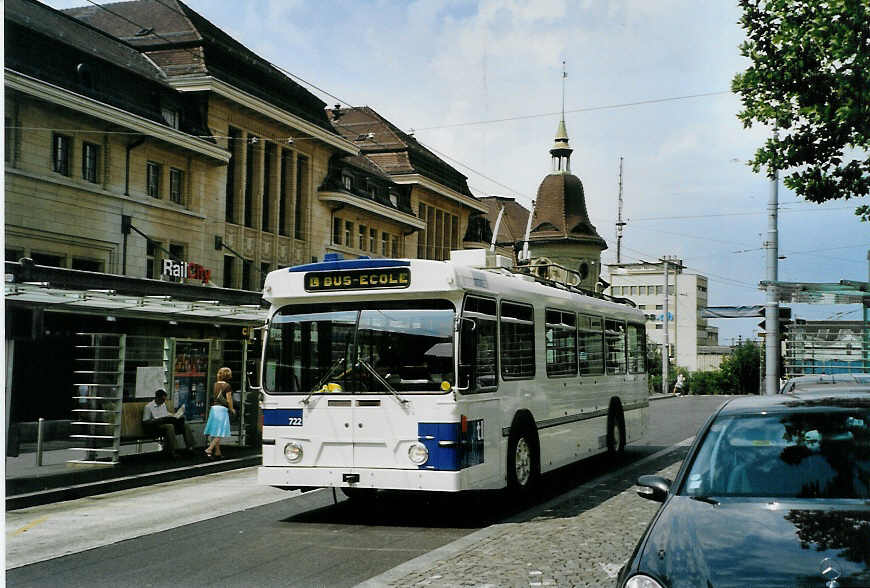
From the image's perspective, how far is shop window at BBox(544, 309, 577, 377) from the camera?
43.4 ft

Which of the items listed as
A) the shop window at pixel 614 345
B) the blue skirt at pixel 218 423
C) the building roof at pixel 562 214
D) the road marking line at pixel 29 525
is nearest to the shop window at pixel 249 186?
the blue skirt at pixel 218 423

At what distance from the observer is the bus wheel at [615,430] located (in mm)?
16422

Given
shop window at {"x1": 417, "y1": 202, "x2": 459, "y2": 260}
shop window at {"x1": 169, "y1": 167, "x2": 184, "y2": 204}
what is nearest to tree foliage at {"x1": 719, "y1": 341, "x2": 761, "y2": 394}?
shop window at {"x1": 417, "y1": 202, "x2": 459, "y2": 260}

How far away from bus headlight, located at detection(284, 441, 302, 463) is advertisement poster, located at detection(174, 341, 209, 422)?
9.11 m

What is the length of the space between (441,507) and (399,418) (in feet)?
7.73

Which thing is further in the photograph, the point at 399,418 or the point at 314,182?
the point at 314,182

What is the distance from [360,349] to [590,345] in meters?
5.73

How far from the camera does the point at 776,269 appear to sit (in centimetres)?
2555

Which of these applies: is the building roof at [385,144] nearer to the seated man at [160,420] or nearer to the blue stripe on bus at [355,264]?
the seated man at [160,420]

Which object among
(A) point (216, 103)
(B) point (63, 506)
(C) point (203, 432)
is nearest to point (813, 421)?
(B) point (63, 506)

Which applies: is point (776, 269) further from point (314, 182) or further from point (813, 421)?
point (314, 182)

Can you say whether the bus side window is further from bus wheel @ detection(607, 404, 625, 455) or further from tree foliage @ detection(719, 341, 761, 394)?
tree foliage @ detection(719, 341, 761, 394)

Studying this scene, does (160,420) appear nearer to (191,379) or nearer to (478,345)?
(191,379)

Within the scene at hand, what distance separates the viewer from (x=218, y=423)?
17.7 m
